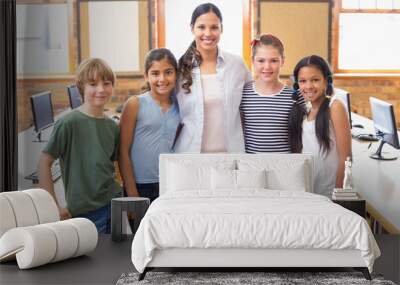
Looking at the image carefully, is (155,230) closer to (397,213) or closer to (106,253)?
(106,253)

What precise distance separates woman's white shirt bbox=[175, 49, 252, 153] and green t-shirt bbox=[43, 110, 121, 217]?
728 millimetres

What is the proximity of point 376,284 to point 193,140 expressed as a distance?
273 cm

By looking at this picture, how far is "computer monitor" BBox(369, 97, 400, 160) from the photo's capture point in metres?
7.21

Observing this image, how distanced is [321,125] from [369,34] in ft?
3.54

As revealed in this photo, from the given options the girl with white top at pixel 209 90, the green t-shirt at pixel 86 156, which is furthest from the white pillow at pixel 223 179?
the green t-shirt at pixel 86 156

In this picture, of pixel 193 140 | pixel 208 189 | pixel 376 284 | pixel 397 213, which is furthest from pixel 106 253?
pixel 397 213

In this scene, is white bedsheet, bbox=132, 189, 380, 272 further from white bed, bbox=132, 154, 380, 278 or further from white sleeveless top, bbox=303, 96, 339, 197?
white sleeveless top, bbox=303, 96, 339, 197

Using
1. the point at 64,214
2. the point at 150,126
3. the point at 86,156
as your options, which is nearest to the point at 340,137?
the point at 150,126

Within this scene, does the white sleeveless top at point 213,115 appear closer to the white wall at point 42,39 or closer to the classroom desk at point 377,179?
the classroom desk at point 377,179

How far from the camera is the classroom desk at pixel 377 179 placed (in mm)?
7344

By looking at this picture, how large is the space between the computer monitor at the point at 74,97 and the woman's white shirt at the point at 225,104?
1.03 m

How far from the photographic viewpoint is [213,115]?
23.9 feet

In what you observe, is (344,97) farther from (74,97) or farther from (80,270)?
(80,270)

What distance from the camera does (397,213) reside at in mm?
7391
